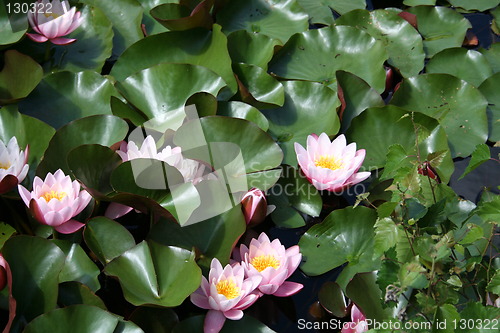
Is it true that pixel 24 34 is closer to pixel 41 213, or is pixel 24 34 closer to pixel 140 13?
pixel 140 13

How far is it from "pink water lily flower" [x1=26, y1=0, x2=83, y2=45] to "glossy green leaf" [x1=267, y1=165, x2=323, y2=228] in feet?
3.07

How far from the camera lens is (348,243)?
1.92m

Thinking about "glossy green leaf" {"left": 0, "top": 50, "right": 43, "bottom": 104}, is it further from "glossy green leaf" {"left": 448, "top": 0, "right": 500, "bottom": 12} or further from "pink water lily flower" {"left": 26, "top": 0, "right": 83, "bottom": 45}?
"glossy green leaf" {"left": 448, "top": 0, "right": 500, "bottom": 12}

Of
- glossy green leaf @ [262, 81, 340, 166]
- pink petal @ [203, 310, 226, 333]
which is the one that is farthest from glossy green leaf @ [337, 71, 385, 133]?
pink petal @ [203, 310, 226, 333]

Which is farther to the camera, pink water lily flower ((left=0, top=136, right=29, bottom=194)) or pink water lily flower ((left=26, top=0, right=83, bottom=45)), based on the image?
pink water lily flower ((left=26, top=0, right=83, bottom=45))

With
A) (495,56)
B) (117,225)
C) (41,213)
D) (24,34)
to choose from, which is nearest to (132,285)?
(117,225)

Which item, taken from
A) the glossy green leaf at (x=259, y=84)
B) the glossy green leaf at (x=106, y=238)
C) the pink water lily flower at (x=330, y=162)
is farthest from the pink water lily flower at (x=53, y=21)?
the pink water lily flower at (x=330, y=162)

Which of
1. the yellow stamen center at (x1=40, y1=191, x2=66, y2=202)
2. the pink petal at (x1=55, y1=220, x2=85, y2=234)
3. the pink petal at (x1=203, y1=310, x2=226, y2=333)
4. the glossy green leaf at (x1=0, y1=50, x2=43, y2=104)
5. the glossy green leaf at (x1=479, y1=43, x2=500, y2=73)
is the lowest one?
the glossy green leaf at (x1=479, y1=43, x2=500, y2=73)

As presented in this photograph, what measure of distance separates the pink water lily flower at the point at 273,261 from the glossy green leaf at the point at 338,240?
10 centimetres

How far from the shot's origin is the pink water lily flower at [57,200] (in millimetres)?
1689

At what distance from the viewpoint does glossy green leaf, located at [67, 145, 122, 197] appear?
174 cm

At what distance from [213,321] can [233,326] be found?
0.23ft

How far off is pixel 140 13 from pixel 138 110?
1.91 ft

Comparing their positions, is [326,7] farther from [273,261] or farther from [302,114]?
[273,261]
